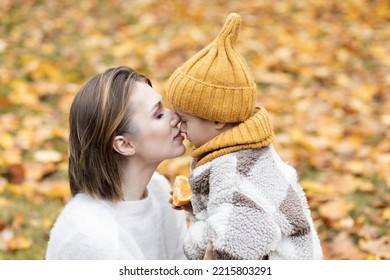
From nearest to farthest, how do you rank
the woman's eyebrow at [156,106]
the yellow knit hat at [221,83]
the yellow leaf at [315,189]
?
the yellow knit hat at [221,83]
the woman's eyebrow at [156,106]
the yellow leaf at [315,189]

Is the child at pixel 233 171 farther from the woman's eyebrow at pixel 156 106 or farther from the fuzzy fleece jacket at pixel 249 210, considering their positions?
the woman's eyebrow at pixel 156 106

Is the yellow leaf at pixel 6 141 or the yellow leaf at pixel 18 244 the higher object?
the yellow leaf at pixel 6 141

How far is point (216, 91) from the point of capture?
1960 millimetres

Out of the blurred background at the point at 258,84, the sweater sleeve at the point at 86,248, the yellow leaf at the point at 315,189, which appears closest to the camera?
the sweater sleeve at the point at 86,248

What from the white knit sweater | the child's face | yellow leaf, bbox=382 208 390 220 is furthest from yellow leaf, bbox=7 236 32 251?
yellow leaf, bbox=382 208 390 220

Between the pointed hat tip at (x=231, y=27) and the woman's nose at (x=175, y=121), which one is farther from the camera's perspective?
the woman's nose at (x=175, y=121)

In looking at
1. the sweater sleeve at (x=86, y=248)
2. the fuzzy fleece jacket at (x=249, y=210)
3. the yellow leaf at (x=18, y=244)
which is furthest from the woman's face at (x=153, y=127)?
the yellow leaf at (x=18, y=244)

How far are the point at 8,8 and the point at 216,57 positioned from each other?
554cm

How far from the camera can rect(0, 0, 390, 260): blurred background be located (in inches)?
129

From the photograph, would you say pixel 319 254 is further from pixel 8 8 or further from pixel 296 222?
pixel 8 8

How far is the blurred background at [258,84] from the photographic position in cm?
328

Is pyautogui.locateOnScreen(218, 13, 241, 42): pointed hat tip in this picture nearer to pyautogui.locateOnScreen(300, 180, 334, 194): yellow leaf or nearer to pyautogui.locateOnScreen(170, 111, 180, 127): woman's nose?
pyautogui.locateOnScreen(170, 111, 180, 127): woman's nose

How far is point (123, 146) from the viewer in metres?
2.24

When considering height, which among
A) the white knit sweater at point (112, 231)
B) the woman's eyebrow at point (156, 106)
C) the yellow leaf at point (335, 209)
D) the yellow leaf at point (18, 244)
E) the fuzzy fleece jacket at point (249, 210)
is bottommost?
the yellow leaf at point (18, 244)
